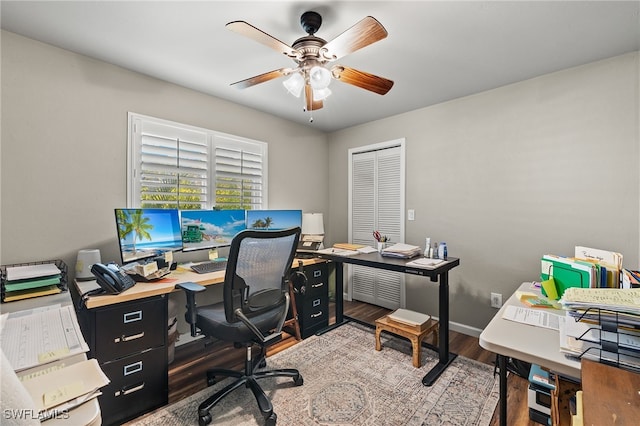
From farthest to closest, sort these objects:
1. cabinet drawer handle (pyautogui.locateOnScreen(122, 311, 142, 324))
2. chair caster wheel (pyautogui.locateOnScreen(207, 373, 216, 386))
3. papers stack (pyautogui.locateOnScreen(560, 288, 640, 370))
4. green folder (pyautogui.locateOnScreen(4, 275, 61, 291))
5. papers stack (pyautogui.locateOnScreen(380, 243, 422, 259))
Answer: papers stack (pyautogui.locateOnScreen(380, 243, 422, 259))
chair caster wheel (pyautogui.locateOnScreen(207, 373, 216, 386))
cabinet drawer handle (pyautogui.locateOnScreen(122, 311, 142, 324))
green folder (pyautogui.locateOnScreen(4, 275, 61, 291))
papers stack (pyautogui.locateOnScreen(560, 288, 640, 370))

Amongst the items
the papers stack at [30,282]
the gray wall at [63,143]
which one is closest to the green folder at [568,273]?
the papers stack at [30,282]

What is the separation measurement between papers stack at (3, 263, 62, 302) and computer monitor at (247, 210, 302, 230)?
4.72 ft

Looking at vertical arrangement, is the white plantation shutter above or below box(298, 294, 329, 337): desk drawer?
above

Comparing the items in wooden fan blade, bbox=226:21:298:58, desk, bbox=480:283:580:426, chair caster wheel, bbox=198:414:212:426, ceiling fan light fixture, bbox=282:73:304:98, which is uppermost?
wooden fan blade, bbox=226:21:298:58

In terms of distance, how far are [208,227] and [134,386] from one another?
1.23 meters

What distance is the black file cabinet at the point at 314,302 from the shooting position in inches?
106

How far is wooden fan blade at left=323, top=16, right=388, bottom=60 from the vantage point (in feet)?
4.28

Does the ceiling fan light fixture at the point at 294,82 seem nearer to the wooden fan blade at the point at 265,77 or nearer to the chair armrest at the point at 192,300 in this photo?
the wooden fan blade at the point at 265,77

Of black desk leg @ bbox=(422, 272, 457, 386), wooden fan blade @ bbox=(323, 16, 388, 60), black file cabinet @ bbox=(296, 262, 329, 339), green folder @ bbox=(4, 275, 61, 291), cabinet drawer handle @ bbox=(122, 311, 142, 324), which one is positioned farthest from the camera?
black file cabinet @ bbox=(296, 262, 329, 339)

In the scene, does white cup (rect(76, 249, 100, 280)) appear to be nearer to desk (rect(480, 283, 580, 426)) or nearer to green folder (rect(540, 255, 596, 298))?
desk (rect(480, 283, 580, 426))

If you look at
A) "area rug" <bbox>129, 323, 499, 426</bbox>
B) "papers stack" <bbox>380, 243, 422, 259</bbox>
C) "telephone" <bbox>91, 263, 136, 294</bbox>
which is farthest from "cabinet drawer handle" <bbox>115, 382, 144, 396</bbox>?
→ "papers stack" <bbox>380, 243, 422, 259</bbox>

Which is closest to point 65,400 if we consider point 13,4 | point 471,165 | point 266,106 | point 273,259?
point 273,259

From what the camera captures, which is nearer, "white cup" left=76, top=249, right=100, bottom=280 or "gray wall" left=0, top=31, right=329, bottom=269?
"gray wall" left=0, top=31, right=329, bottom=269

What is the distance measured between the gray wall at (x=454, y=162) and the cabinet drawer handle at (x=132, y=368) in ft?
3.07
